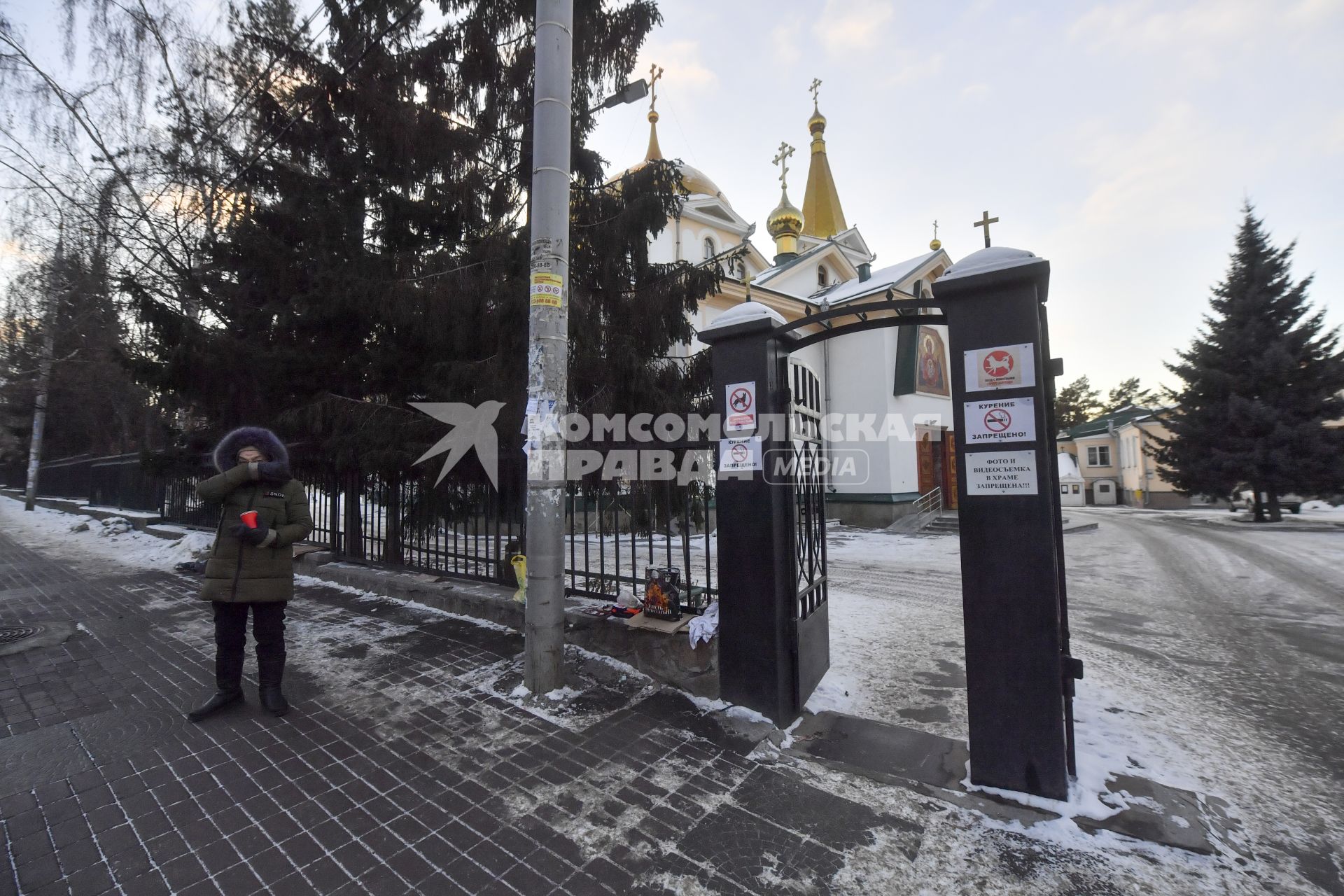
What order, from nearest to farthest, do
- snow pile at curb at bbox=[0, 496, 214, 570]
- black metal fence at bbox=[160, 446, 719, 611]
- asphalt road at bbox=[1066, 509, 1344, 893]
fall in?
asphalt road at bbox=[1066, 509, 1344, 893]
black metal fence at bbox=[160, 446, 719, 611]
snow pile at curb at bbox=[0, 496, 214, 570]

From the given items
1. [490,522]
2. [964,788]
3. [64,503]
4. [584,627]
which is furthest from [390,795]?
[64,503]

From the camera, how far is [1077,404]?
5356 cm

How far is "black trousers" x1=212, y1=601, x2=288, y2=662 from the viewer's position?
3602 mm

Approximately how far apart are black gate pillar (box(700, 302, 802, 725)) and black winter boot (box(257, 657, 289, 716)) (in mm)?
2913

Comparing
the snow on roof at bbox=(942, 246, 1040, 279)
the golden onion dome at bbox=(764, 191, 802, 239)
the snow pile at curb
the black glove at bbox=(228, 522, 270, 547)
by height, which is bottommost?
the snow pile at curb

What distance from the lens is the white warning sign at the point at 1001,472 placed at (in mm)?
2775

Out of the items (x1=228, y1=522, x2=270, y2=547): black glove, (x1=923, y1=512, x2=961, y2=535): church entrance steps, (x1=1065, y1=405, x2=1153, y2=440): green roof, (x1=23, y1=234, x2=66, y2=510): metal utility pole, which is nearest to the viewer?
(x1=228, y1=522, x2=270, y2=547): black glove

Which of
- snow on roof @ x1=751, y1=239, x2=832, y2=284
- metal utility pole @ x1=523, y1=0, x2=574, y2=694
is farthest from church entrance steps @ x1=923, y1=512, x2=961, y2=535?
metal utility pole @ x1=523, y1=0, x2=574, y2=694

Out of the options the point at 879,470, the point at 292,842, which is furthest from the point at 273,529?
the point at 879,470

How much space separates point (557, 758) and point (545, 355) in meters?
2.53

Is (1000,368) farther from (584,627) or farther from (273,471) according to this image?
(273,471)
